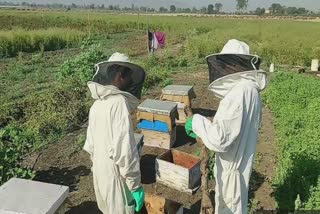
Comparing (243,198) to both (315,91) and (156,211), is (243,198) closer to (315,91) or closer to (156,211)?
(156,211)

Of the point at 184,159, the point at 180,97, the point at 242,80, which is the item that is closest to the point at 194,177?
the point at 184,159

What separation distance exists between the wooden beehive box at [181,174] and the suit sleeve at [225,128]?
1854mm

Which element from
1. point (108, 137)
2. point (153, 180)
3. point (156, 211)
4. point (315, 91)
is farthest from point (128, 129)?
point (315, 91)

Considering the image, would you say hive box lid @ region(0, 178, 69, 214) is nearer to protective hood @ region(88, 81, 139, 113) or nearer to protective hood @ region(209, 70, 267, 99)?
protective hood @ region(88, 81, 139, 113)

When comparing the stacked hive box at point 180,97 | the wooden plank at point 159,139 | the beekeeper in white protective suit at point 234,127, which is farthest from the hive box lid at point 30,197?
the stacked hive box at point 180,97

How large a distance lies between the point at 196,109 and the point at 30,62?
8932mm

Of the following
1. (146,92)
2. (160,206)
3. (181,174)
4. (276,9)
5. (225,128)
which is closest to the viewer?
(225,128)

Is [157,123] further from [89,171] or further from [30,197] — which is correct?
[30,197]

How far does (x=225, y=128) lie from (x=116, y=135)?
830mm

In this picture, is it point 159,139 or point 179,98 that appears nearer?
point 159,139

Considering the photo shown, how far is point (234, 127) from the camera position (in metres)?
2.55

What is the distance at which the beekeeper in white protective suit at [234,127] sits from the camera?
254 cm

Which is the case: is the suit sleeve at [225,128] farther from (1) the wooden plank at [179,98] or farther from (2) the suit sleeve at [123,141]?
(1) the wooden plank at [179,98]

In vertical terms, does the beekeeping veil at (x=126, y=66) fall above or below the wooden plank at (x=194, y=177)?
above
